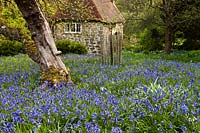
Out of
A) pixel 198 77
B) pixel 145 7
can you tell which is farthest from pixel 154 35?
pixel 198 77

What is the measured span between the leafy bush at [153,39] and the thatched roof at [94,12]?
9.68 ft

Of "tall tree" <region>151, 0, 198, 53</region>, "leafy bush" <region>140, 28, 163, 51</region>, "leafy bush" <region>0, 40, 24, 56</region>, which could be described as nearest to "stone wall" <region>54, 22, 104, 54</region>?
"leafy bush" <region>0, 40, 24, 56</region>

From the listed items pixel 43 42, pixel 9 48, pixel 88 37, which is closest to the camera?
pixel 43 42

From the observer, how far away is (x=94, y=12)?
28984 mm

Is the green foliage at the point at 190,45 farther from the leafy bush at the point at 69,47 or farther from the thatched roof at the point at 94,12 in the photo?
the leafy bush at the point at 69,47

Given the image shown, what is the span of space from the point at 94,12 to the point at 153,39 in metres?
6.39

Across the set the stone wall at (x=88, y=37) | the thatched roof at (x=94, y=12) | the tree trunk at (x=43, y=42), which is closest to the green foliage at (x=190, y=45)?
the thatched roof at (x=94, y=12)

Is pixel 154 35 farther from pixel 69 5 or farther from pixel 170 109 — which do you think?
pixel 170 109

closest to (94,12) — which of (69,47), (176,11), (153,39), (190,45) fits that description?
(69,47)

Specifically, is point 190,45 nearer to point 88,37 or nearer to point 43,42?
point 88,37

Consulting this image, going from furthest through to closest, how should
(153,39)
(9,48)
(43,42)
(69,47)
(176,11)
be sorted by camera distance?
(153,39)
(69,47)
(9,48)
(176,11)
(43,42)

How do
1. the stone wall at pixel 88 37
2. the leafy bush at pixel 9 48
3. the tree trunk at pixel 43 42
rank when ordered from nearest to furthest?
1. the tree trunk at pixel 43 42
2. the leafy bush at pixel 9 48
3. the stone wall at pixel 88 37

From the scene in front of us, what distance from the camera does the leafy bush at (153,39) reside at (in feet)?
103

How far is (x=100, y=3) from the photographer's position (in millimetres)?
32781
